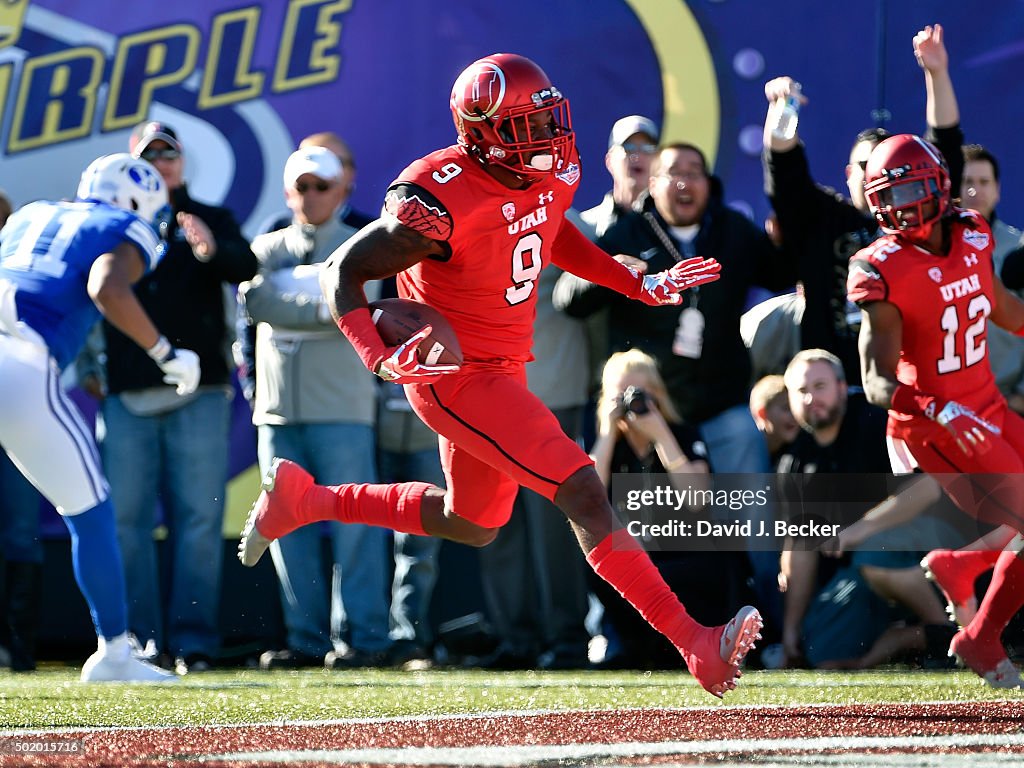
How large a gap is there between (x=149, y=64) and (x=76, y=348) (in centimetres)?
220

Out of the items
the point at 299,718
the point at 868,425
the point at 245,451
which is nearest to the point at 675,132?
the point at 868,425

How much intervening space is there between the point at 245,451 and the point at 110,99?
176 centimetres

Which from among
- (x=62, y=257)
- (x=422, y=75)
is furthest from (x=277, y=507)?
(x=422, y=75)

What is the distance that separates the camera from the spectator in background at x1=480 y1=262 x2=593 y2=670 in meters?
6.57

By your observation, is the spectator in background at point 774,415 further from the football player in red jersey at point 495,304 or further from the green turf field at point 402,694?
the football player in red jersey at point 495,304

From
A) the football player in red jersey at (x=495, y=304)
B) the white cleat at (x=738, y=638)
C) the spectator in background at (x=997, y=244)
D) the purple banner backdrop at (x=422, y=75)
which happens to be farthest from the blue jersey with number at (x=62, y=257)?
the spectator in background at (x=997, y=244)

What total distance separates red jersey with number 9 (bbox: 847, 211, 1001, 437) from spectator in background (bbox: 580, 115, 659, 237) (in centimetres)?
159

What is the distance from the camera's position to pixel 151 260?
5793mm

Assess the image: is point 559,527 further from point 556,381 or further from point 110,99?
point 110,99

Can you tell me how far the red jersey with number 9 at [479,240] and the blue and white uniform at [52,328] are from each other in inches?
56.8

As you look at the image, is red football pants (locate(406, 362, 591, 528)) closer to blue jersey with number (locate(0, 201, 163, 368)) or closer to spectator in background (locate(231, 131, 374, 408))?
blue jersey with number (locate(0, 201, 163, 368))

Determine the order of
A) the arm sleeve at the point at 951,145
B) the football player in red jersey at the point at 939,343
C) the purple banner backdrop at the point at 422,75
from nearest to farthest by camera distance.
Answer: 1. the football player in red jersey at the point at 939,343
2. the arm sleeve at the point at 951,145
3. the purple banner backdrop at the point at 422,75

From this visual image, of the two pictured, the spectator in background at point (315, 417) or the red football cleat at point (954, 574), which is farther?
the spectator in background at point (315, 417)

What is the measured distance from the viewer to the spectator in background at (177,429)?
6.70m
